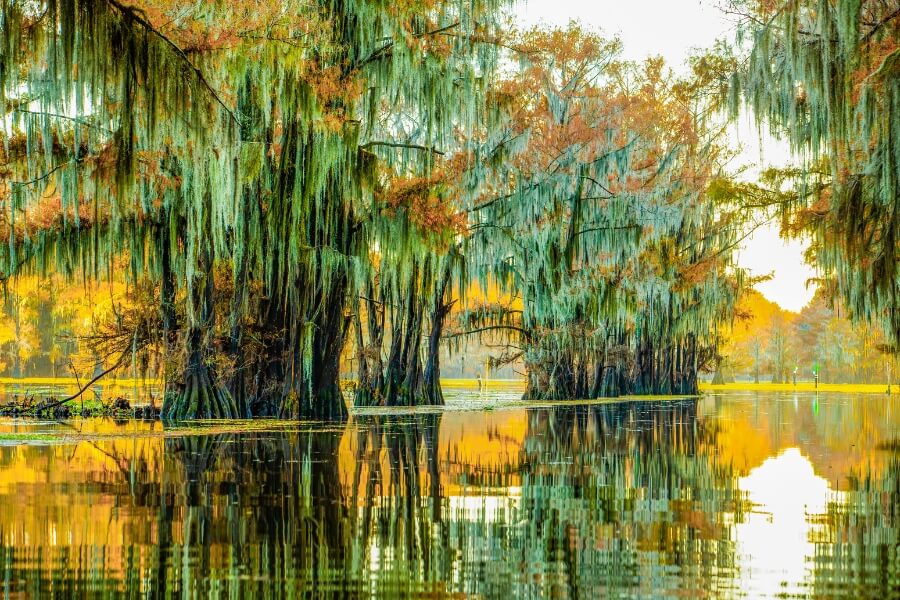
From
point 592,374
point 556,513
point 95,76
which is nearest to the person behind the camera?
point 556,513

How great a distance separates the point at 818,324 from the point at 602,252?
7990cm

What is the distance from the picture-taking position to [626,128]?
31.7 metres

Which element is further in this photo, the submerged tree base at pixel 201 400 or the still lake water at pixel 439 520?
the submerged tree base at pixel 201 400

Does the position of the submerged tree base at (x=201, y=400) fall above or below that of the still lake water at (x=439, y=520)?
above

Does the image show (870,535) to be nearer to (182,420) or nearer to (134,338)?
(182,420)

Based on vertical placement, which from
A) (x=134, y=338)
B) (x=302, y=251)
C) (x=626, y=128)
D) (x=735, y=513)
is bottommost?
(x=735, y=513)

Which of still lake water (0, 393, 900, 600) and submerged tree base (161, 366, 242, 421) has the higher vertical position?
submerged tree base (161, 366, 242, 421)

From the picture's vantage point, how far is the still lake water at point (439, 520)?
439cm

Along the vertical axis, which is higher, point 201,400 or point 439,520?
point 201,400

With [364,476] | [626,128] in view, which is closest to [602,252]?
[626,128]

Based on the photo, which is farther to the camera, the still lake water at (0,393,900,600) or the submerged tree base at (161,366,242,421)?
the submerged tree base at (161,366,242,421)

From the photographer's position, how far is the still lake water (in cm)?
439

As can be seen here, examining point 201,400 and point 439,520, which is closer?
point 439,520

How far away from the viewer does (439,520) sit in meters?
6.10
